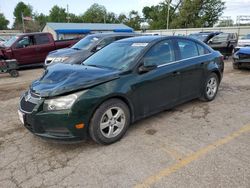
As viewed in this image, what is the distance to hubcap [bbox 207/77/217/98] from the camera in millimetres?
5664

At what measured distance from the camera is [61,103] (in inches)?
129

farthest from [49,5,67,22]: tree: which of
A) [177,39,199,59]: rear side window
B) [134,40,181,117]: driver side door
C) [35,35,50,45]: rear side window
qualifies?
[134,40,181,117]: driver side door

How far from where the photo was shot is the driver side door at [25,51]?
38.0 feet

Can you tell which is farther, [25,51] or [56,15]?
[56,15]

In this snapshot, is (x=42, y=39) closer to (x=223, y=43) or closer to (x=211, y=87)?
(x=211, y=87)

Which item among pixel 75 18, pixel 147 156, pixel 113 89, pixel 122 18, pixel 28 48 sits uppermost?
pixel 75 18

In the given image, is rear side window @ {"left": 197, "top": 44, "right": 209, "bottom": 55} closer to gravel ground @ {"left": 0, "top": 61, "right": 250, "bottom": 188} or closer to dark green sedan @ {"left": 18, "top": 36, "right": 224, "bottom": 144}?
dark green sedan @ {"left": 18, "top": 36, "right": 224, "bottom": 144}

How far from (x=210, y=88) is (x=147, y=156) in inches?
121

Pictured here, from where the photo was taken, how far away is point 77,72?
3740 millimetres

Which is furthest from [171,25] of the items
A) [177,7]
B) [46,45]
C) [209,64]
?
[209,64]

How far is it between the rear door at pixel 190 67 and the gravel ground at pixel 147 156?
1.68 feet

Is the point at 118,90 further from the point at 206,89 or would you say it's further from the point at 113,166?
the point at 206,89

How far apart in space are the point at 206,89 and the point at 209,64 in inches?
22.3

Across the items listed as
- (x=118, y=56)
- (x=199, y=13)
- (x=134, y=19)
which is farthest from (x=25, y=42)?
(x=134, y=19)
